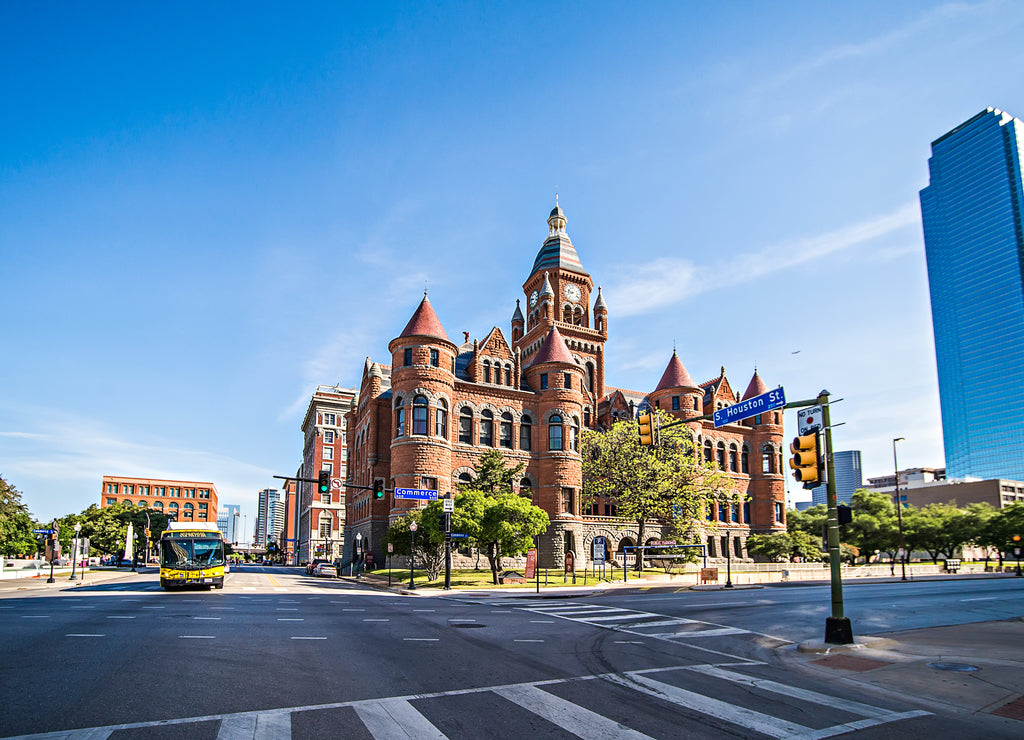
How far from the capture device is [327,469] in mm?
103562

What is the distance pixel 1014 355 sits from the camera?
179125 mm

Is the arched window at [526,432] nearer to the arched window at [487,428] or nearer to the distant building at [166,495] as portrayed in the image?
the arched window at [487,428]

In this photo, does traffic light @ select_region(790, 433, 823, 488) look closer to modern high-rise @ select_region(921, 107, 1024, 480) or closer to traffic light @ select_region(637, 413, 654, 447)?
traffic light @ select_region(637, 413, 654, 447)

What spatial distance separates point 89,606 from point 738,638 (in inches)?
800

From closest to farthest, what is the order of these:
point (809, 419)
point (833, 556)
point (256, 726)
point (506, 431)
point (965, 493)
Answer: point (256, 726) → point (833, 556) → point (809, 419) → point (506, 431) → point (965, 493)

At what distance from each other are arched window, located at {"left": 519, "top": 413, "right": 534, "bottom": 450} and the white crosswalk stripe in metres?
46.2

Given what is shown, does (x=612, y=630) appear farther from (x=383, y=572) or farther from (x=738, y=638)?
(x=383, y=572)

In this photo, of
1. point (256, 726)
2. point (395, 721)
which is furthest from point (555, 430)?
point (256, 726)

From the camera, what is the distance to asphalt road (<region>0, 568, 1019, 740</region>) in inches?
320

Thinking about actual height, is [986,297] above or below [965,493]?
above

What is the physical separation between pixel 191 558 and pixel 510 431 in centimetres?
2871

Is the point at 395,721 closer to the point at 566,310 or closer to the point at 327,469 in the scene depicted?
the point at 566,310

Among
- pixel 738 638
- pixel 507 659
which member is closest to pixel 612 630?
pixel 738 638

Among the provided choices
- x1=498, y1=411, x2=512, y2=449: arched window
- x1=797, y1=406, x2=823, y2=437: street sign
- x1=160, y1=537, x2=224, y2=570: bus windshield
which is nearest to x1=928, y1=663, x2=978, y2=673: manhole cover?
x1=797, y1=406, x2=823, y2=437: street sign
